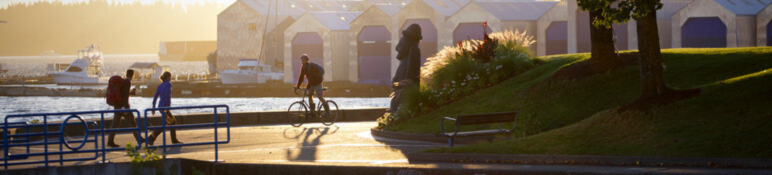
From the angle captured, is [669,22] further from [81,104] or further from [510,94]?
[81,104]

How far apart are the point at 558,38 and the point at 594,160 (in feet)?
194

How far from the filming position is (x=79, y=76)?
461 ft

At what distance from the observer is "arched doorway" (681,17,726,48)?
61.7 m

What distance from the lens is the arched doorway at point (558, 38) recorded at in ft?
235

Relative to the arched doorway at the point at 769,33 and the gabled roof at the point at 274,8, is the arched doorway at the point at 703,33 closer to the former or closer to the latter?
A: the arched doorway at the point at 769,33

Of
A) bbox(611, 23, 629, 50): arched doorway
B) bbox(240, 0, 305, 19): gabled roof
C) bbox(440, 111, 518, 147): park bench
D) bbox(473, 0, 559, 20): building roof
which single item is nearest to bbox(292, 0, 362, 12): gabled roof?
bbox(240, 0, 305, 19): gabled roof

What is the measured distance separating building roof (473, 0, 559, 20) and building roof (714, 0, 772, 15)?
14741mm

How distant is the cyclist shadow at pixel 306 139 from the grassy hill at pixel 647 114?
1839mm

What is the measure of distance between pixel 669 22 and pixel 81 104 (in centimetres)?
6089

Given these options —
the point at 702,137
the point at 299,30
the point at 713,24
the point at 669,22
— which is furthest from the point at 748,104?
the point at 299,30

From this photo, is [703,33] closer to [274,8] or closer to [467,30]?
[467,30]

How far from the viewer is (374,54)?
85.6 m

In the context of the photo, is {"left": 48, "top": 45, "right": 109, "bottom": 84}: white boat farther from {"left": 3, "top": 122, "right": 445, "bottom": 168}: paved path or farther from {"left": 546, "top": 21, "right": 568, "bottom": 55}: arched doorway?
{"left": 3, "top": 122, "right": 445, "bottom": 168}: paved path

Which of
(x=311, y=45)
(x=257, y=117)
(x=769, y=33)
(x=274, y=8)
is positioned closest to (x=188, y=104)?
(x=311, y=45)
